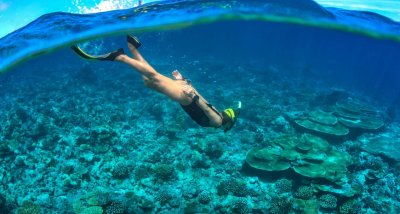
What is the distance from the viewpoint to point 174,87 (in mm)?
5824

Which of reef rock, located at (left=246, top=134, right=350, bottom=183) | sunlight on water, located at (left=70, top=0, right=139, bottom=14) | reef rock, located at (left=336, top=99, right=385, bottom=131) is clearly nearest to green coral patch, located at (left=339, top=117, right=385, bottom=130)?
reef rock, located at (left=336, top=99, right=385, bottom=131)

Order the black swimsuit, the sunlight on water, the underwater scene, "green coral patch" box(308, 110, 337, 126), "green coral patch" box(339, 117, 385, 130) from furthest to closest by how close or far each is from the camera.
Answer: the sunlight on water, "green coral patch" box(339, 117, 385, 130), "green coral patch" box(308, 110, 337, 126), the underwater scene, the black swimsuit

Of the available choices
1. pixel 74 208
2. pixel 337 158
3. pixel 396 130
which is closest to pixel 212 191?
pixel 74 208

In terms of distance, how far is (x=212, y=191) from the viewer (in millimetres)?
9367

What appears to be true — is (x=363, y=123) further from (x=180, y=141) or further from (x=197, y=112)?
(x=197, y=112)

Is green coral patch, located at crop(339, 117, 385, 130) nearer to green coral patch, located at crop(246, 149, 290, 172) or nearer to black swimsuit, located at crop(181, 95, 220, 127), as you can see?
green coral patch, located at crop(246, 149, 290, 172)

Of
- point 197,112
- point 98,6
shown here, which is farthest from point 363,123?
point 98,6

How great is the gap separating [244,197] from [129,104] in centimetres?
987

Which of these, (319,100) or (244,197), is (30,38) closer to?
(244,197)

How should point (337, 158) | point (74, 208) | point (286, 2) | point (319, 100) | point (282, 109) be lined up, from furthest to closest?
1. point (319, 100)
2. point (282, 109)
3. point (286, 2)
4. point (337, 158)
5. point (74, 208)

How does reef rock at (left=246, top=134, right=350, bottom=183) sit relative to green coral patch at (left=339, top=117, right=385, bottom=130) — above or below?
above

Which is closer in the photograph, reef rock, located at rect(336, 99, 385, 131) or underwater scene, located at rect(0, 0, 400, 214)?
underwater scene, located at rect(0, 0, 400, 214)

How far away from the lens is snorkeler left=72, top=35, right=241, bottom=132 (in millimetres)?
5676

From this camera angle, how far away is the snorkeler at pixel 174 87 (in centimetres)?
568
